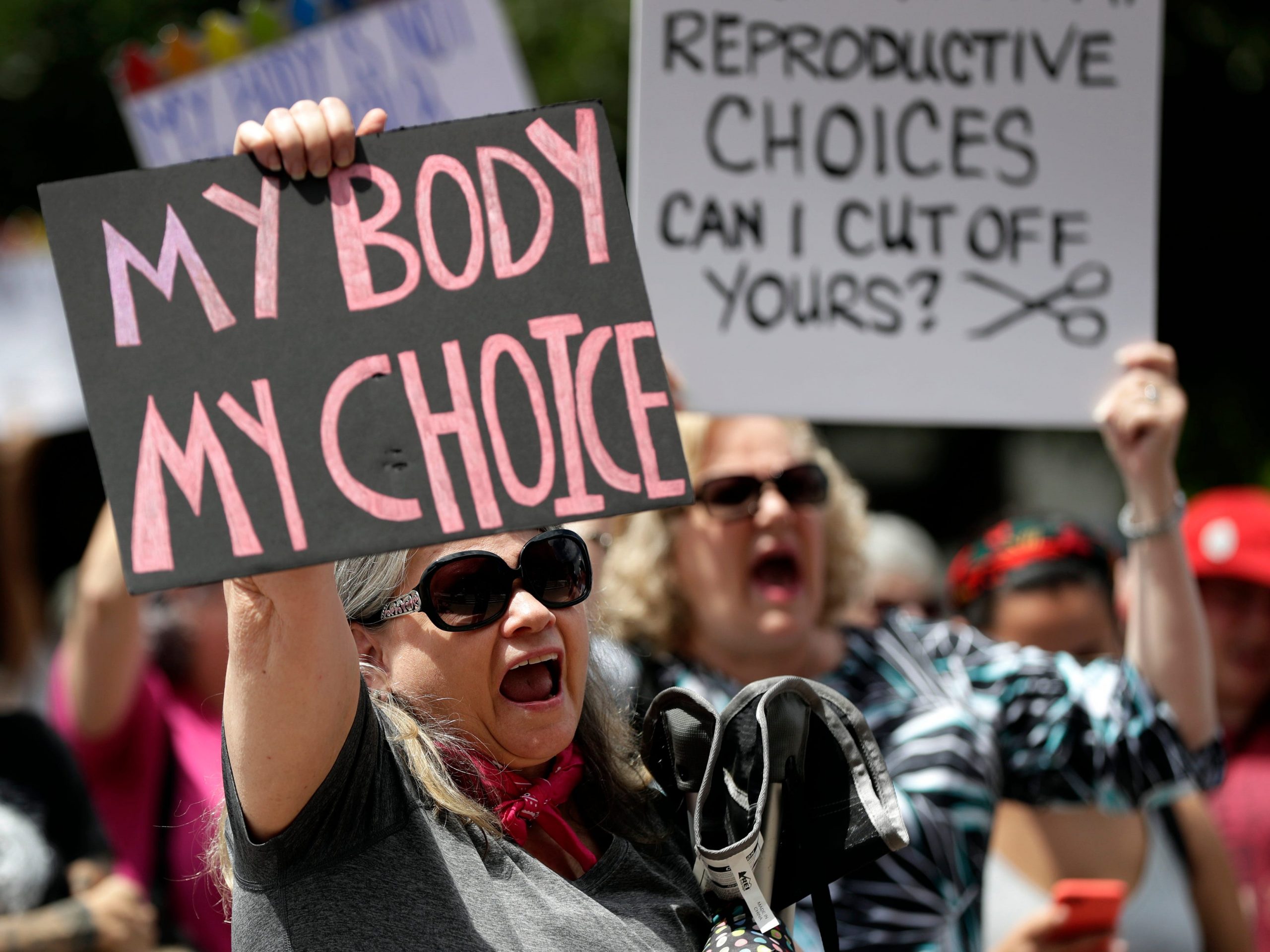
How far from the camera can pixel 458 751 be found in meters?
1.66

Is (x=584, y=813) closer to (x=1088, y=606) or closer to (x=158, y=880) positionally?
(x=158, y=880)

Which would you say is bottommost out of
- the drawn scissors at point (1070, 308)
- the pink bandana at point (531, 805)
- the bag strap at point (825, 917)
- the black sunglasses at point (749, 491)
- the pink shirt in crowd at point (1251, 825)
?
the pink shirt in crowd at point (1251, 825)

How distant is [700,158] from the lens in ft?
9.02

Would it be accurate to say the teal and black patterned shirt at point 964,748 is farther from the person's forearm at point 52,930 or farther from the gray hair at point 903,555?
the gray hair at point 903,555

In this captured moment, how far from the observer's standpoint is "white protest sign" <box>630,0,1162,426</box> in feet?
8.98

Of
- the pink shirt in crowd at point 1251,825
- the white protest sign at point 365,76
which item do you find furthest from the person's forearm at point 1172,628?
the white protest sign at point 365,76

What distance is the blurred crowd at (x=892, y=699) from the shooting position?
2.61m

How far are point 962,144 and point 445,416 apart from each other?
1.66 metres

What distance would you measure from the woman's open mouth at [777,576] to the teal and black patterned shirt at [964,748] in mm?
157

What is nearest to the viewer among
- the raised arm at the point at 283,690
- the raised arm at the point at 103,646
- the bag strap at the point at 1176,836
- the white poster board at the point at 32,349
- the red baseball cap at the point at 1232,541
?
the raised arm at the point at 283,690

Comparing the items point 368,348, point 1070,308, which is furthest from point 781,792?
point 1070,308

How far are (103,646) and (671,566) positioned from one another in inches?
52.2

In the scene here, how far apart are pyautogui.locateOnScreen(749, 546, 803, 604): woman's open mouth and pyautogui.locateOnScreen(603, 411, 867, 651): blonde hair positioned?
0.50ft

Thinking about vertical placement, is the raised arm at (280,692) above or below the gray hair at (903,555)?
above
